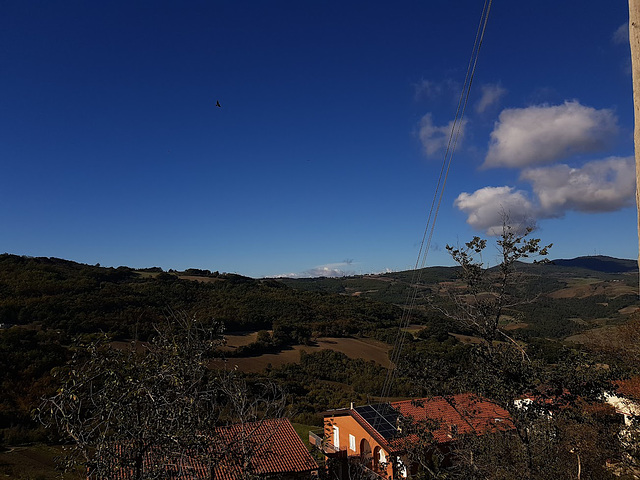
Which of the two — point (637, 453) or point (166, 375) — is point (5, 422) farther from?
point (637, 453)

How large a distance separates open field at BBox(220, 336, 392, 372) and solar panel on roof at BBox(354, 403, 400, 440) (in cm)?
2127

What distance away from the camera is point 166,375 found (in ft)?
16.8

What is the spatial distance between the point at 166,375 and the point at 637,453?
12332mm

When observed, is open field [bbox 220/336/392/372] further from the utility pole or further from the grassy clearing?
the utility pole

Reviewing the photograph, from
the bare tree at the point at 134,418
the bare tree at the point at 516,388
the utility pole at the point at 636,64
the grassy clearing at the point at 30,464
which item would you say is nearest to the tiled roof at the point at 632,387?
the bare tree at the point at 516,388

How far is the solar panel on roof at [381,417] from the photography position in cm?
1856

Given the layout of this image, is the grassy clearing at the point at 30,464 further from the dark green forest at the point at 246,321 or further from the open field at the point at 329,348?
the open field at the point at 329,348

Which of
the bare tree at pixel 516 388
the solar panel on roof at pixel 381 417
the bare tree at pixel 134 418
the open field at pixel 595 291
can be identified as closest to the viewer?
the bare tree at pixel 134 418

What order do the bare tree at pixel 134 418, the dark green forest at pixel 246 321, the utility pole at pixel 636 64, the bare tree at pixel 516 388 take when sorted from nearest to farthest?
the utility pole at pixel 636 64 < the bare tree at pixel 134 418 < the bare tree at pixel 516 388 < the dark green forest at pixel 246 321

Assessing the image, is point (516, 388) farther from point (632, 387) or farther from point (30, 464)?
point (30, 464)

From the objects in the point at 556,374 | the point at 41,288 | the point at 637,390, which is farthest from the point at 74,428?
the point at 41,288

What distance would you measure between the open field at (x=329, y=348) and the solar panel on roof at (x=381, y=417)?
21267 mm

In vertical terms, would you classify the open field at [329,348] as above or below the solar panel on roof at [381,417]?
below

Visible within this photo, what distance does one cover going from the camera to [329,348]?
1976 inches
